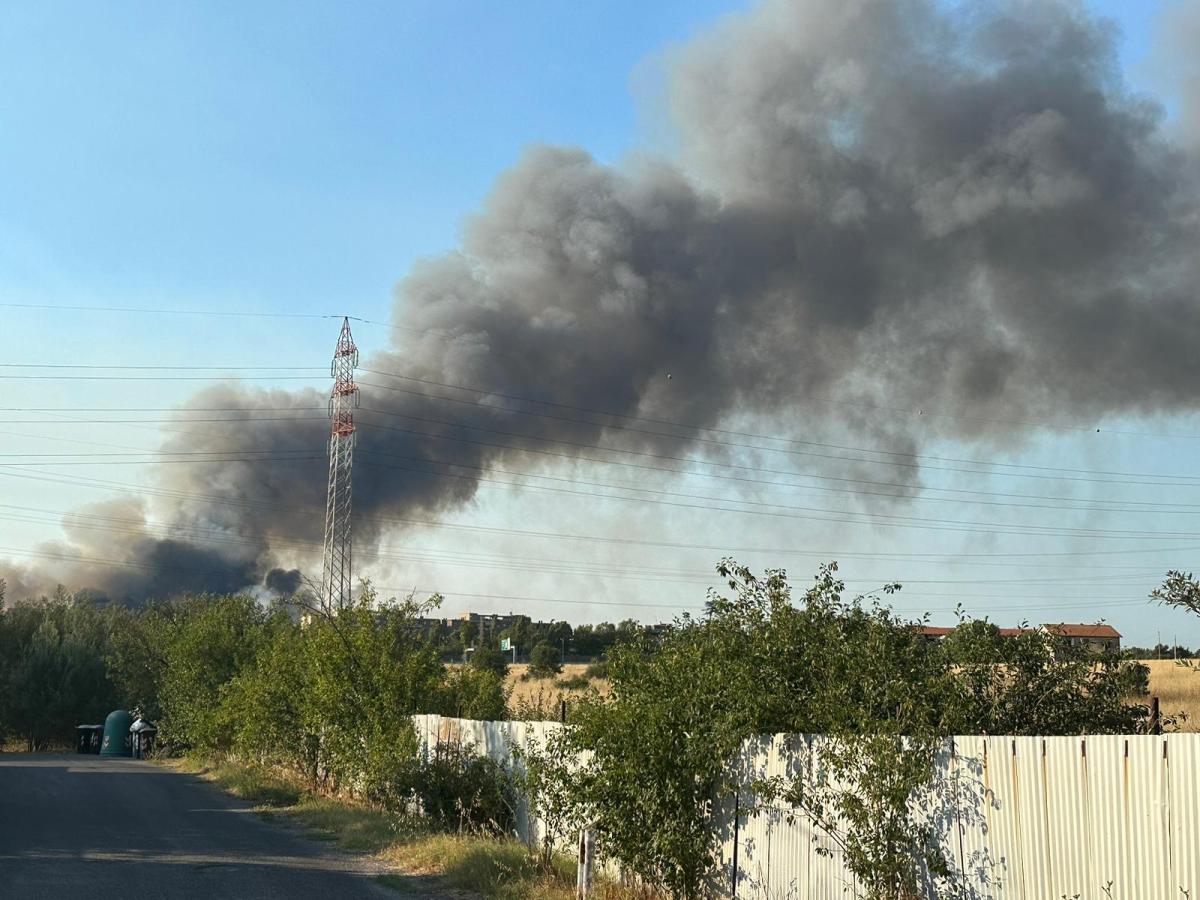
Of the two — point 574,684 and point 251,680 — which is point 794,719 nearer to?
point 251,680

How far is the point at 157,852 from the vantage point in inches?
617

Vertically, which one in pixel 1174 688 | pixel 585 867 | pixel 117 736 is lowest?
pixel 117 736

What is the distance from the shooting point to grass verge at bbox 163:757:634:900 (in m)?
12.7

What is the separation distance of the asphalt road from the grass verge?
46 cm

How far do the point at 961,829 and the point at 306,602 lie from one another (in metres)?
22.3

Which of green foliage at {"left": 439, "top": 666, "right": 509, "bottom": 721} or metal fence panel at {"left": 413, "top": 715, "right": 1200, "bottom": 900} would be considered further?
green foliage at {"left": 439, "top": 666, "right": 509, "bottom": 721}

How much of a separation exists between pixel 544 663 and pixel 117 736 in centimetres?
2469

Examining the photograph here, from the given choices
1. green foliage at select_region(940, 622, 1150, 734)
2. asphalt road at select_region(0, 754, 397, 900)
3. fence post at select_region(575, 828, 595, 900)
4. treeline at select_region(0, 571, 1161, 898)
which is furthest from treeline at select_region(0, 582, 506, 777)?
green foliage at select_region(940, 622, 1150, 734)

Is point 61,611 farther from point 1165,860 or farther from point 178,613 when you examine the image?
point 1165,860

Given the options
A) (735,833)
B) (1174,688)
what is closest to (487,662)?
(1174,688)

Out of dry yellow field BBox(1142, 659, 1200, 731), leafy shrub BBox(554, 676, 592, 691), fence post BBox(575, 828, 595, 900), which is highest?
dry yellow field BBox(1142, 659, 1200, 731)

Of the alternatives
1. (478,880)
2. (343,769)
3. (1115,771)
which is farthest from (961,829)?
(343,769)

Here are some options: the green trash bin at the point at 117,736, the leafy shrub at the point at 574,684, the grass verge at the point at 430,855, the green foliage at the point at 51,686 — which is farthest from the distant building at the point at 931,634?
the green foliage at the point at 51,686

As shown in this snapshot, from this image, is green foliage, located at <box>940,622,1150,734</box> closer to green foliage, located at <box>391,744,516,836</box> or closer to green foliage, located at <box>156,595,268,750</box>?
green foliage, located at <box>391,744,516,836</box>
